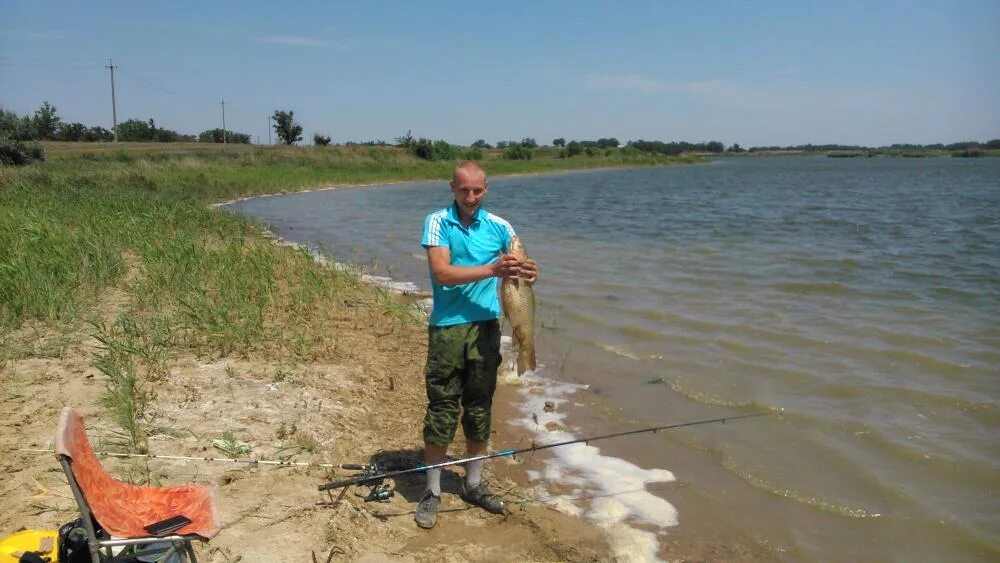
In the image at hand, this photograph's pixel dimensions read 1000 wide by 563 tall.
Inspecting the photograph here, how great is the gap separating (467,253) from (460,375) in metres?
0.72

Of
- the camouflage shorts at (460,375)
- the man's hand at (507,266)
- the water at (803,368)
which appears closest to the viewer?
the man's hand at (507,266)

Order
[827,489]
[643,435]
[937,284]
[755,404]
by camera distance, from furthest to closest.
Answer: [937,284] < [755,404] < [643,435] < [827,489]

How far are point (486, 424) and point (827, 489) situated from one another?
263 cm

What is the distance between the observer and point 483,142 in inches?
4683

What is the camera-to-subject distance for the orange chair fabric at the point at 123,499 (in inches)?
101

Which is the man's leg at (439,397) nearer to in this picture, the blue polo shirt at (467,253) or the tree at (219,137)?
the blue polo shirt at (467,253)

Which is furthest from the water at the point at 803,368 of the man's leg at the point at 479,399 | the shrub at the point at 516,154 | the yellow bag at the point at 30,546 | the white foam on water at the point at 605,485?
the shrub at the point at 516,154

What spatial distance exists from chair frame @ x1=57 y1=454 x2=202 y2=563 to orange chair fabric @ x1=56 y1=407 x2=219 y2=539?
1.6 inches

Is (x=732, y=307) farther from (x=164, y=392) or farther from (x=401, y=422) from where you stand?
(x=164, y=392)

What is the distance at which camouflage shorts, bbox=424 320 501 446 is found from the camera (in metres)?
3.93

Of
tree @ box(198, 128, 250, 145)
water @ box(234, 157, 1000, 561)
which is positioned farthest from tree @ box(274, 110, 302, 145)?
water @ box(234, 157, 1000, 561)

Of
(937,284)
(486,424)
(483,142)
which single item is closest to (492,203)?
(937,284)

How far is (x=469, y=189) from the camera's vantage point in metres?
3.76

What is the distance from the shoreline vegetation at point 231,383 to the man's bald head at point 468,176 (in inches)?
77.5
